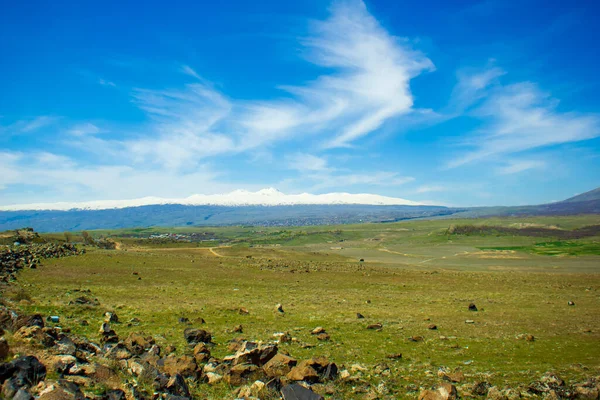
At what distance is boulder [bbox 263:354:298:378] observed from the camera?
10.4 metres

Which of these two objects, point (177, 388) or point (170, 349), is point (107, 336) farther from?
point (177, 388)

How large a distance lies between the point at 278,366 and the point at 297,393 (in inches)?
72.1

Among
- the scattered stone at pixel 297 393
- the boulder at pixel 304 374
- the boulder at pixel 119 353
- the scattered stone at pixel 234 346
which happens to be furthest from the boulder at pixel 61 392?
the scattered stone at pixel 234 346

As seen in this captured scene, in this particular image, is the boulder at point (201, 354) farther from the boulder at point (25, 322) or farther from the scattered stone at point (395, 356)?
the scattered stone at point (395, 356)

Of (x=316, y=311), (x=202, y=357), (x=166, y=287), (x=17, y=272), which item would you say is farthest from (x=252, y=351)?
(x=17, y=272)

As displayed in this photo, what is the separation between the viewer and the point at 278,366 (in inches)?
417

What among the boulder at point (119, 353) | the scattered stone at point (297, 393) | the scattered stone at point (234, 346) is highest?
the boulder at point (119, 353)

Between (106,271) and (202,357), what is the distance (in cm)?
3058

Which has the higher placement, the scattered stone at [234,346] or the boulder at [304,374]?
the boulder at [304,374]

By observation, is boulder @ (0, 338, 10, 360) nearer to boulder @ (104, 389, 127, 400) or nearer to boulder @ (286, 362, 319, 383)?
boulder @ (104, 389, 127, 400)

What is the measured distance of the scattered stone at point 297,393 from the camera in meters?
8.71

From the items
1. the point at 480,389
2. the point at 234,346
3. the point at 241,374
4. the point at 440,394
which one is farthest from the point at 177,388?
the point at 480,389

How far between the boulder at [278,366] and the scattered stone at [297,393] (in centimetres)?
124

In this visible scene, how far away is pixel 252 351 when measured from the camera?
11250 millimetres
